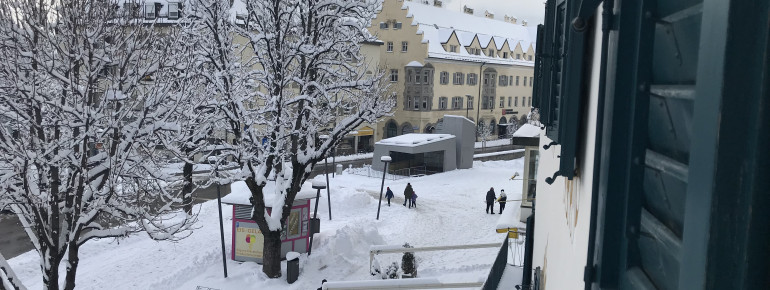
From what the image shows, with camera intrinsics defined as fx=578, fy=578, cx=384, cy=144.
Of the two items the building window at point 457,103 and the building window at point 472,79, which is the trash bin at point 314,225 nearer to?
the building window at point 457,103

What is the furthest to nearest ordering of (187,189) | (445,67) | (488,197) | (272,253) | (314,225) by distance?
(445,67) → (488,197) → (314,225) → (187,189) → (272,253)

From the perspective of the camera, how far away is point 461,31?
54875mm

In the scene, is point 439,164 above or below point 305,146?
below

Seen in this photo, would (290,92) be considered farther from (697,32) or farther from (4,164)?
(697,32)

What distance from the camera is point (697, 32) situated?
121cm

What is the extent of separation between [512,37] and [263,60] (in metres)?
53.7

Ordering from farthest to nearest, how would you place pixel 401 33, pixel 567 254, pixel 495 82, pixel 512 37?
1. pixel 512 37
2. pixel 495 82
3. pixel 401 33
4. pixel 567 254

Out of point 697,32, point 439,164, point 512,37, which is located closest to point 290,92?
point 697,32

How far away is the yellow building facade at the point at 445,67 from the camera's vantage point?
160 ft

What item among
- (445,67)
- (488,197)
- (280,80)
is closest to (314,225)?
(280,80)

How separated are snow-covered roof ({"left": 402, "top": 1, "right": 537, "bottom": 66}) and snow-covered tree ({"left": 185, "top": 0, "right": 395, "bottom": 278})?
115ft

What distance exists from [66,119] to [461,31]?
49143 mm

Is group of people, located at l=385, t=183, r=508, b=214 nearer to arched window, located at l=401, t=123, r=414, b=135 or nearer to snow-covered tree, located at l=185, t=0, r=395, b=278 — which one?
snow-covered tree, located at l=185, t=0, r=395, b=278

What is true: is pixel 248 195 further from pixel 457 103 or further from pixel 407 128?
pixel 457 103
